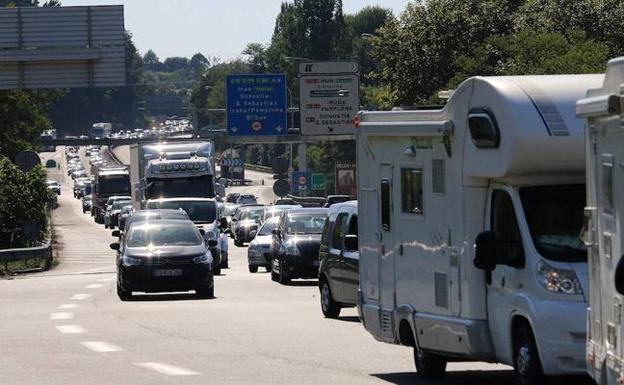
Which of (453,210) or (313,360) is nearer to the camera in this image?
(453,210)

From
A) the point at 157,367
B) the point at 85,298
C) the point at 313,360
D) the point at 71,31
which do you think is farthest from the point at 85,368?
the point at 71,31

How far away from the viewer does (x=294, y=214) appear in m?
35.6

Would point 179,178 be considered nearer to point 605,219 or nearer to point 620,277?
point 605,219

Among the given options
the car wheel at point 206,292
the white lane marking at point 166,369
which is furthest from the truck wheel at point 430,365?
the car wheel at point 206,292

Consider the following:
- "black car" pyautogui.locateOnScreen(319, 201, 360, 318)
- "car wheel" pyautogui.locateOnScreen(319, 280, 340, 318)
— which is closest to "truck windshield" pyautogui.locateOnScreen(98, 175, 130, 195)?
"black car" pyautogui.locateOnScreen(319, 201, 360, 318)

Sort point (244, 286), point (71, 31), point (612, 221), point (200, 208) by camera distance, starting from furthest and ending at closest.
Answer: point (71, 31) → point (200, 208) → point (244, 286) → point (612, 221)

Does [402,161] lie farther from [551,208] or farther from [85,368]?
[85,368]

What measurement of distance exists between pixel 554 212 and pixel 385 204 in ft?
8.64

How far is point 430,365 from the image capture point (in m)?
15.3

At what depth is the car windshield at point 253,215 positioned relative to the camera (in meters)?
67.4

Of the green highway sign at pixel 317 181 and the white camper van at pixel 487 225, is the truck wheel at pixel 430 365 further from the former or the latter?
the green highway sign at pixel 317 181

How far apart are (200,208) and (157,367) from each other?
28.7 m

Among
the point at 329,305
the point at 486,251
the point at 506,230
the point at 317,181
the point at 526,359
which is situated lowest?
the point at 317,181

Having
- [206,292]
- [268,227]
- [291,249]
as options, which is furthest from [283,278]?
[268,227]
